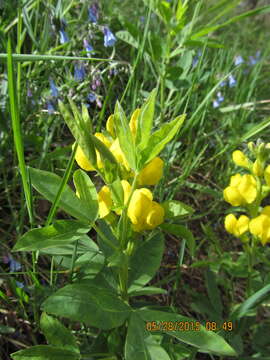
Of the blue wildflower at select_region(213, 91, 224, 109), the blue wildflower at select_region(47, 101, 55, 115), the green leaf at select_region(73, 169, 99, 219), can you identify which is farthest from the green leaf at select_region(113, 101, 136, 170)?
the blue wildflower at select_region(213, 91, 224, 109)

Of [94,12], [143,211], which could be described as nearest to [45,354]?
[143,211]

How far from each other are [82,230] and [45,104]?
84cm

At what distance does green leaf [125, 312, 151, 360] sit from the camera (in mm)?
847

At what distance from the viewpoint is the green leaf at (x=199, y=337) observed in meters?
0.81

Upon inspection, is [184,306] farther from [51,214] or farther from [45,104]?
[45,104]

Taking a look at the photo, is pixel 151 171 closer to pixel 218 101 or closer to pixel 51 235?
pixel 51 235

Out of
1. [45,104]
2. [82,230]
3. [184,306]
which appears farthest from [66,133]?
[82,230]

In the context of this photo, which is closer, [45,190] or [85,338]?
[45,190]

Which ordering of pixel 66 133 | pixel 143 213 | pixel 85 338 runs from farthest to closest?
pixel 66 133 < pixel 85 338 < pixel 143 213

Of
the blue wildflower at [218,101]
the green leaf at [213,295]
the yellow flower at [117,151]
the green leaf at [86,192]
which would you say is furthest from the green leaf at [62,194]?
the blue wildflower at [218,101]

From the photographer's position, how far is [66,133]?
1.96 meters

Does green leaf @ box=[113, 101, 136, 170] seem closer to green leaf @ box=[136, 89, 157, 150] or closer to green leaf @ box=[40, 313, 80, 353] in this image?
green leaf @ box=[136, 89, 157, 150]

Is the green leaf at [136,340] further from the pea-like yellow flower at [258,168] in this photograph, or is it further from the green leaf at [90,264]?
the pea-like yellow flower at [258,168]

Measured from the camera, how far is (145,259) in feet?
3.53
